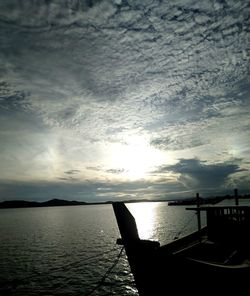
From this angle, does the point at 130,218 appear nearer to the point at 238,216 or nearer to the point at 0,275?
the point at 238,216

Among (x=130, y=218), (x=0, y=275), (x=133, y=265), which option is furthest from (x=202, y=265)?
(x=0, y=275)

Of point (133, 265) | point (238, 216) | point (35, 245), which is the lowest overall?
point (35, 245)

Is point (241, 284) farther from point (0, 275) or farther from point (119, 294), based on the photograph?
point (0, 275)

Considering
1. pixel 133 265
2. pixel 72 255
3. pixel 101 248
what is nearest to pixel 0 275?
pixel 72 255

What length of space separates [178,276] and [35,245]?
40.3m

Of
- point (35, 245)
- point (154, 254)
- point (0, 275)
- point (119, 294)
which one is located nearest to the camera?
point (154, 254)

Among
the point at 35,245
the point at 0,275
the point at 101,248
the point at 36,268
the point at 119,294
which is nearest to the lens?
the point at 119,294

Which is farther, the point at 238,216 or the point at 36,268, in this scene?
the point at 36,268

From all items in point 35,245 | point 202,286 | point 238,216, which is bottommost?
point 35,245

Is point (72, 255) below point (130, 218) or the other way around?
below

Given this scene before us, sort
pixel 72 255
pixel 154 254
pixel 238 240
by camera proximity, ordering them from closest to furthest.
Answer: pixel 154 254 < pixel 238 240 < pixel 72 255

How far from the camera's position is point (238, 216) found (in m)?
16.8

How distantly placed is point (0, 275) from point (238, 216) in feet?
76.0

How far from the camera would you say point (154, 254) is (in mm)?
9570
